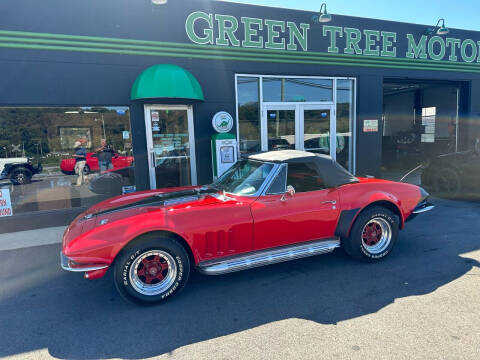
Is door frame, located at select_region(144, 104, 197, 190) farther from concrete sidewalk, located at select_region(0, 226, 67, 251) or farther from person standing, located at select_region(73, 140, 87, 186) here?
concrete sidewalk, located at select_region(0, 226, 67, 251)

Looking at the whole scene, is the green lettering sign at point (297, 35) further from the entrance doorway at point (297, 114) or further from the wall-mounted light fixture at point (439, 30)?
the wall-mounted light fixture at point (439, 30)

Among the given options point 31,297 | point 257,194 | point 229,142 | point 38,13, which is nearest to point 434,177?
point 229,142

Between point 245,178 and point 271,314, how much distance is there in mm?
1735

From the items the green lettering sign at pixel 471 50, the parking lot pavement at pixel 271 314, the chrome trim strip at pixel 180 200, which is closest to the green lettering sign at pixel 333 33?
the green lettering sign at pixel 471 50

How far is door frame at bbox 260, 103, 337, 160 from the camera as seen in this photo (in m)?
8.37

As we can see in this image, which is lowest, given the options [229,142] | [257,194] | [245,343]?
[245,343]

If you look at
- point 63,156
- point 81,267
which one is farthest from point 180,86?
point 81,267

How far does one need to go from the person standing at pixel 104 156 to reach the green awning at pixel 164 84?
4.00 feet

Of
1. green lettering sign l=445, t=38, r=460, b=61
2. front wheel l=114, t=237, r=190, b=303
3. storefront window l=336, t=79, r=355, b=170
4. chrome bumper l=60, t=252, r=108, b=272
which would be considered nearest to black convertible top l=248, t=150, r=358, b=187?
front wheel l=114, t=237, r=190, b=303

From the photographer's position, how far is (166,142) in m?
7.46

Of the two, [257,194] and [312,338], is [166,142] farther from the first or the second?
[312,338]

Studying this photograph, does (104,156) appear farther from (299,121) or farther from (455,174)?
(455,174)

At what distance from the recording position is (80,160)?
6.88m

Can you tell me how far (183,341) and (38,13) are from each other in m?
6.87
